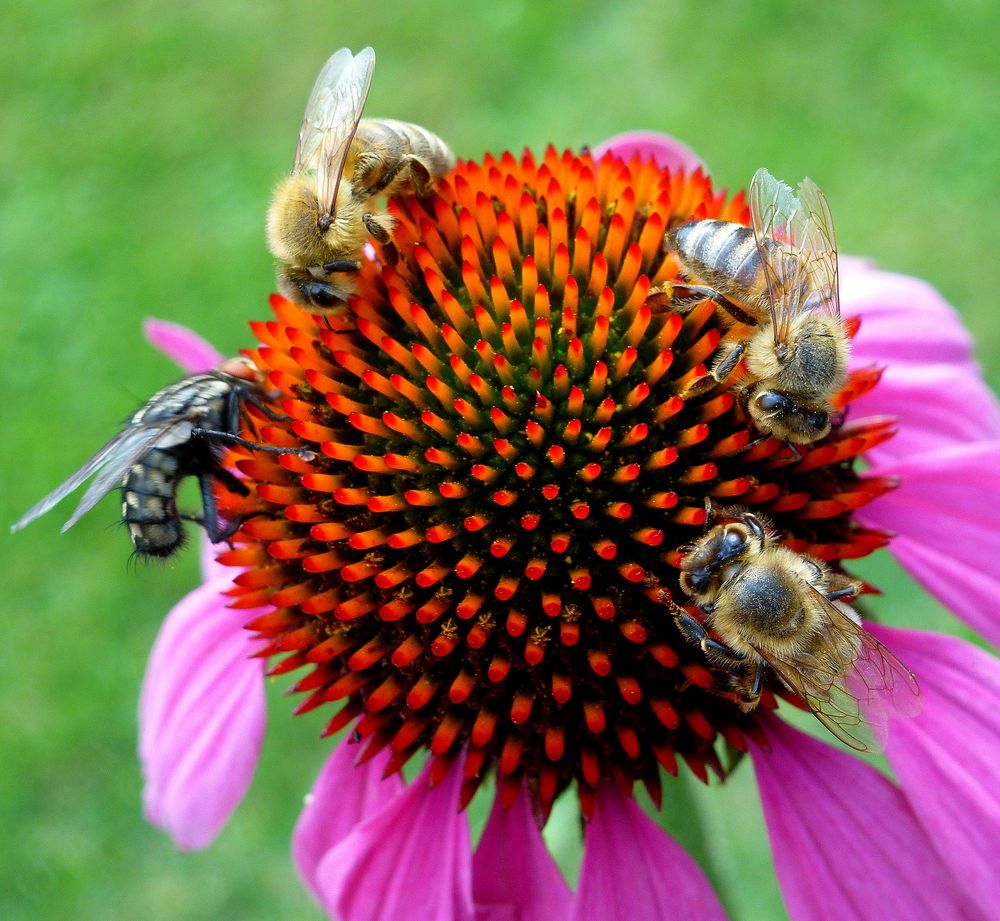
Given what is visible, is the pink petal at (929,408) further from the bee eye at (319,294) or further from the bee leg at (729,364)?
the bee eye at (319,294)

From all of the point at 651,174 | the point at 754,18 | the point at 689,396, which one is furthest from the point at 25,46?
the point at 689,396

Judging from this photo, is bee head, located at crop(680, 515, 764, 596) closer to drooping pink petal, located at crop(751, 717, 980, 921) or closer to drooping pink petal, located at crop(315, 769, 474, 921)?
drooping pink petal, located at crop(751, 717, 980, 921)

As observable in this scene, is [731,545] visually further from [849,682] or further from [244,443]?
[244,443]

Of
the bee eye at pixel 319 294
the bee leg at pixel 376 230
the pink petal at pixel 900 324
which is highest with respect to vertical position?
the pink petal at pixel 900 324

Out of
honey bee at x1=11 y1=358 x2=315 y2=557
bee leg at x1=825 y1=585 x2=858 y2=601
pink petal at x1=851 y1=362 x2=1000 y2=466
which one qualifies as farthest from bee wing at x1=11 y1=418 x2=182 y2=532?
pink petal at x1=851 y1=362 x2=1000 y2=466

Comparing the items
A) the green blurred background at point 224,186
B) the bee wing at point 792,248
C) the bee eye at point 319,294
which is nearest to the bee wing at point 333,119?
the bee eye at point 319,294
